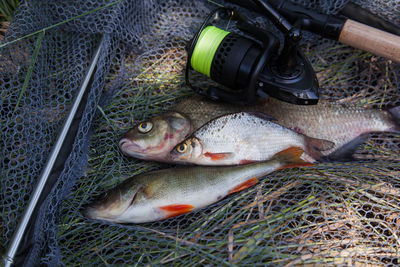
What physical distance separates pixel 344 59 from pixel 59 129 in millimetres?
2389

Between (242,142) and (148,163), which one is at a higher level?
(242,142)

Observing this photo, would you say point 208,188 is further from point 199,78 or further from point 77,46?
point 77,46

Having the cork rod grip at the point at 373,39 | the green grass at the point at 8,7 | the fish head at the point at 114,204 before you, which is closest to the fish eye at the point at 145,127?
the fish head at the point at 114,204

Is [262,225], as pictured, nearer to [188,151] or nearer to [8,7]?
[188,151]

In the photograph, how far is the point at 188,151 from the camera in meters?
2.12

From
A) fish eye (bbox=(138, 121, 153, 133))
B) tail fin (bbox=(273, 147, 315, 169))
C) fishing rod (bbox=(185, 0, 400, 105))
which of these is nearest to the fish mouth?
fish eye (bbox=(138, 121, 153, 133))

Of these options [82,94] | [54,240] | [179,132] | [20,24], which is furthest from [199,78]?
[54,240]

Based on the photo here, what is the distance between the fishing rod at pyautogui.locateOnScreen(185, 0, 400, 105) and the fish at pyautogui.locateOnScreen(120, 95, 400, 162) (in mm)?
205

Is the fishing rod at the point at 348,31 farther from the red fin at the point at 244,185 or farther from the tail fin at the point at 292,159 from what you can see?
the red fin at the point at 244,185

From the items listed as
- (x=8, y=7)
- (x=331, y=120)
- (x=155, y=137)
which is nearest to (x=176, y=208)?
(x=155, y=137)

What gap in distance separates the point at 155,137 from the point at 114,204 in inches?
21.0

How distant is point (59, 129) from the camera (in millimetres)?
2219

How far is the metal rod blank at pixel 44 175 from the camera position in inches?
70.1

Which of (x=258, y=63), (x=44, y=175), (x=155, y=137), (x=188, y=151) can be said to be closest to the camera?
(x=258, y=63)
